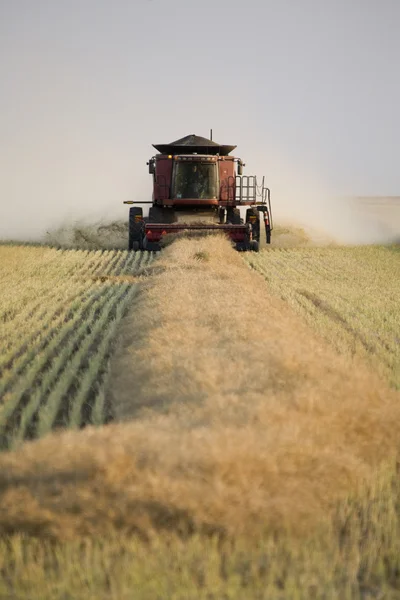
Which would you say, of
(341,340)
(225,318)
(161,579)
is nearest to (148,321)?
(225,318)

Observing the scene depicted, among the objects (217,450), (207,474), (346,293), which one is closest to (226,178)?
(346,293)

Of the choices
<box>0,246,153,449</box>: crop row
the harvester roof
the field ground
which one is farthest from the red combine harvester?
the field ground

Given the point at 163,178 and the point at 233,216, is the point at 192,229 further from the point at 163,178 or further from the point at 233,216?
the point at 233,216

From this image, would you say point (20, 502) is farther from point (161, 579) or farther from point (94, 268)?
point (94, 268)

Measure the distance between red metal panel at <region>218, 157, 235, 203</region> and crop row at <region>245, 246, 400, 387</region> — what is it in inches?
62.4

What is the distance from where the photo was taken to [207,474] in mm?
2848

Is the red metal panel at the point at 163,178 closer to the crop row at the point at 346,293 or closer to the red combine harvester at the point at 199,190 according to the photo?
the red combine harvester at the point at 199,190

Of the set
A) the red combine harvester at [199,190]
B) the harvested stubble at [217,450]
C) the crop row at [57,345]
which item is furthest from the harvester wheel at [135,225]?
the harvested stubble at [217,450]

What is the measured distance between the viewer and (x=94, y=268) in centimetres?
1423

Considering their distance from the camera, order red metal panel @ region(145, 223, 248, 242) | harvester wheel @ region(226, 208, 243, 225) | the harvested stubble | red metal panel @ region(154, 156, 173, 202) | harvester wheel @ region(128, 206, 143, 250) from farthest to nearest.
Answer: harvester wheel @ region(128, 206, 143, 250) → harvester wheel @ region(226, 208, 243, 225) → red metal panel @ region(154, 156, 173, 202) → red metal panel @ region(145, 223, 248, 242) → the harvested stubble

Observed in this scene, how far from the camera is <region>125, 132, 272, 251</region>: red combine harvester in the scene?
16328mm

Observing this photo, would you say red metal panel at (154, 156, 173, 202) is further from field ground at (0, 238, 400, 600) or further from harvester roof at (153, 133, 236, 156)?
field ground at (0, 238, 400, 600)

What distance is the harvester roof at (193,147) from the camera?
16.7 meters

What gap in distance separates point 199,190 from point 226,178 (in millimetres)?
723
